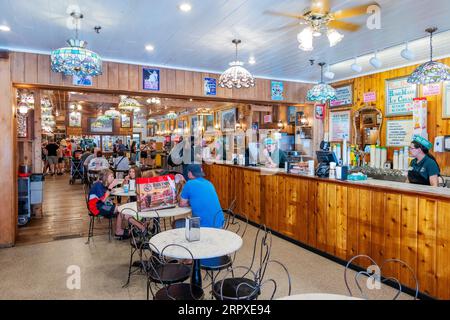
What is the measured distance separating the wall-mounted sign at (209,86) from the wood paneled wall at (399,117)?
309cm

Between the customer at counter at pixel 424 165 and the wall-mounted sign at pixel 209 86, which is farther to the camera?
the wall-mounted sign at pixel 209 86

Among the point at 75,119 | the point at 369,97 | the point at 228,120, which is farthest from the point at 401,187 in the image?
the point at 75,119

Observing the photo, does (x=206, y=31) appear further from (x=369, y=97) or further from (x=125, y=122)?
(x=125, y=122)

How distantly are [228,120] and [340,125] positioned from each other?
642cm

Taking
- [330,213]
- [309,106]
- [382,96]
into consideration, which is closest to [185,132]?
[309,106]

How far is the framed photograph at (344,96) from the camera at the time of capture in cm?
703

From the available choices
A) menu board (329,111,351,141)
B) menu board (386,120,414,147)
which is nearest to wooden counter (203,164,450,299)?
menu board (386,120,414,147)

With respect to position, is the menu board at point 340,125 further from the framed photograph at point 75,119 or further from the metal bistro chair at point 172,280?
the framed photograph at point 75,119

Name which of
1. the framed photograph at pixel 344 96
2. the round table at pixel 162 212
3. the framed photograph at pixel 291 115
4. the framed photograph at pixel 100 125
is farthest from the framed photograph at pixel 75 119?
the round table at pixel 162 212

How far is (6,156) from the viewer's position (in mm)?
4793

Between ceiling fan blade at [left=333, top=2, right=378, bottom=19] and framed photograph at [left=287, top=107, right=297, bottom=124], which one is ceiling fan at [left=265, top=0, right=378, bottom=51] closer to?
ceiling fan blade at [left=333, top=2, right=378, bottom=19]

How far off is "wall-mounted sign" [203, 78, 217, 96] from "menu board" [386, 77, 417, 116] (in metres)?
3.50

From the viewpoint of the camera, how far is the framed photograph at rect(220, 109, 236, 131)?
12.8 metres
